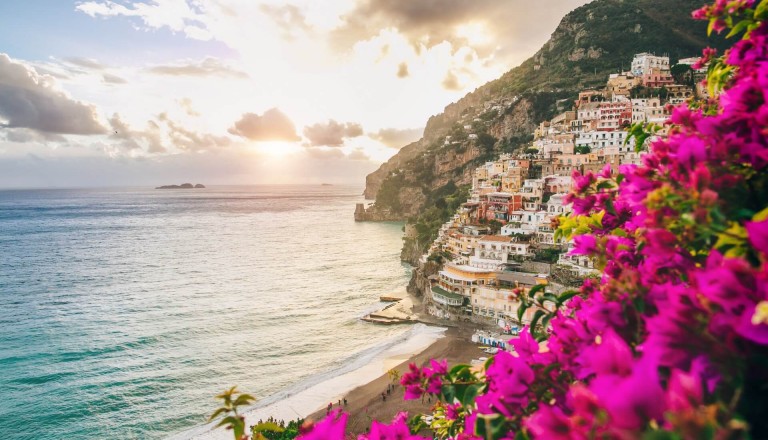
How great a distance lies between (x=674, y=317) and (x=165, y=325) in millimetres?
39548

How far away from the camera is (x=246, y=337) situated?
32.6 m

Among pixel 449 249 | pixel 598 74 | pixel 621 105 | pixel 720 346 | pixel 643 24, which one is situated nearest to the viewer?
pixel 720 346

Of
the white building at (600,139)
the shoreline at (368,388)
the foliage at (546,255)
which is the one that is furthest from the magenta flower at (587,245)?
the white building at (600,139)

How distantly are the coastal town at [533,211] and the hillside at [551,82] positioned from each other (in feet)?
47.8

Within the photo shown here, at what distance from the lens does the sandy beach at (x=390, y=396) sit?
21688 millimetres

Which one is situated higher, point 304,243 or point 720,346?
point 720,346

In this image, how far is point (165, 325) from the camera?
35094mm

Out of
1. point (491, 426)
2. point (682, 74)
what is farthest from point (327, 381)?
point (682, 74)

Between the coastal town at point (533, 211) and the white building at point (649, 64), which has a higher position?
the white building at point (649, 64)

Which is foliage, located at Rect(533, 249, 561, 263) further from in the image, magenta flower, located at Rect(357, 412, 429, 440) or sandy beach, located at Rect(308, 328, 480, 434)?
magenta flower, located at Rect(357, 412, 429, 440)

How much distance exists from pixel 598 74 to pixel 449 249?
64.7 metres

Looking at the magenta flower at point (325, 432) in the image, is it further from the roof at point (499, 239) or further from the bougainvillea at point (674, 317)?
the roof at point (499, 239)

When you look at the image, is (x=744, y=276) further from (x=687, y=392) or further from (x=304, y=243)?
(x=304, y=243)

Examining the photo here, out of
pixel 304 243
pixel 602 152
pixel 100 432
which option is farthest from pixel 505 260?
pixel 304 243
